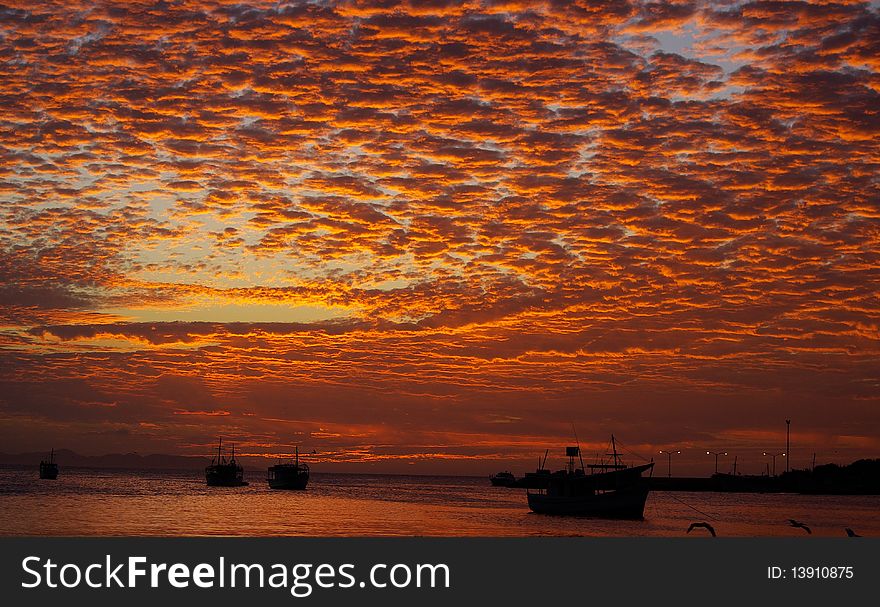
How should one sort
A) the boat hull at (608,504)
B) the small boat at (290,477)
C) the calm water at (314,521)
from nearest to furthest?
the calm water at (314,521)
the boat hull at (608,504)
the small boat at (290,477)

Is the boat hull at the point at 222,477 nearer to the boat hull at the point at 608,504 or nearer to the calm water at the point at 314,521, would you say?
the calm water at the point at 314,521

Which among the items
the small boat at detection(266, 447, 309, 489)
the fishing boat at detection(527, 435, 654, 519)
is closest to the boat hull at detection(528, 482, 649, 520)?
the fishing boat at detection(527, 435, 654, 519)

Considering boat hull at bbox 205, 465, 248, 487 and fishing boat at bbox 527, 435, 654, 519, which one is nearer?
fishing boat at bbox 527, 435, 654, 519

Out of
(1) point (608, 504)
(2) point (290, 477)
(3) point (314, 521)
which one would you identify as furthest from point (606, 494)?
(2) point (290, 477)

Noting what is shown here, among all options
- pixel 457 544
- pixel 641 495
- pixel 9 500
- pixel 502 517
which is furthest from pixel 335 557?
pixel 9 500

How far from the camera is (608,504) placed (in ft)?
322

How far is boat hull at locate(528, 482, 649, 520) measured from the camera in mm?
97688

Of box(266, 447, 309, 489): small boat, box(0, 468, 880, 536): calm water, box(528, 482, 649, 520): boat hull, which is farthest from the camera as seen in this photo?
→ box(266, 447, 309, 489): small boat

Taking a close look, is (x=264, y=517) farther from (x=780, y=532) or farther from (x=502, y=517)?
(x=780, y=532)

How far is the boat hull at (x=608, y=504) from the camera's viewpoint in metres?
97.7

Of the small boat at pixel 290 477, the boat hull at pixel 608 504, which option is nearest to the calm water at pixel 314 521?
the boat hull at pixel 608 504

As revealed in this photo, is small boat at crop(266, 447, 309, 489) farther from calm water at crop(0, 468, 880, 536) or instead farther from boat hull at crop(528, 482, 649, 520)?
boat hull at crop(528, 482, 649, 520)

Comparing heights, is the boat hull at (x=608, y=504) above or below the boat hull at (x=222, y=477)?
above

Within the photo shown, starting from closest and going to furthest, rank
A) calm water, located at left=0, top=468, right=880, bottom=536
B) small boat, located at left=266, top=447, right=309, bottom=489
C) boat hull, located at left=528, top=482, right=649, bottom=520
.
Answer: calm water, located at left=0, top=468, right=880, bottom=536 < boat hull, located at left=528, top=482, right=649, bottom=520 < small boat, located at left=266, top=447, right=309, bottom=489
